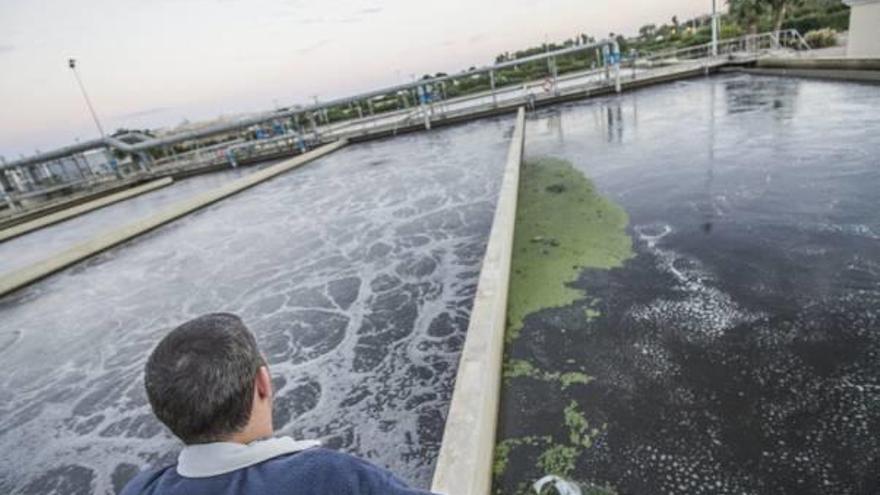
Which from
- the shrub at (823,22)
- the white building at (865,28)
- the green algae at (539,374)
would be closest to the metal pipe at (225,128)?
the white building at (865,28)

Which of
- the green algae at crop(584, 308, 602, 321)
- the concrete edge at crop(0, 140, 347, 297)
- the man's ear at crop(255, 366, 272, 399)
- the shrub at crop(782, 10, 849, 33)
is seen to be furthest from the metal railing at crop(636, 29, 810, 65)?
the man's ear at crop(255, 366, 272, 399)

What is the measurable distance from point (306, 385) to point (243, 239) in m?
5.52

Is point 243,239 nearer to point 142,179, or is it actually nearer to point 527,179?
point 527,179

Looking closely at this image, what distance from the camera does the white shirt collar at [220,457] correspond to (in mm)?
914

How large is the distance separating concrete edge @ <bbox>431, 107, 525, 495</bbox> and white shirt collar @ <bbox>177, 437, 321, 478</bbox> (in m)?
1.47

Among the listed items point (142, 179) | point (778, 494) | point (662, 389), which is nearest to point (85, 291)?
point (662, 389)

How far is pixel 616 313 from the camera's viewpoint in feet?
13.3

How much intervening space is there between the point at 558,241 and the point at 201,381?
5.28 m

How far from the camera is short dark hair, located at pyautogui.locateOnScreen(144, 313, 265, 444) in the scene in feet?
3.10

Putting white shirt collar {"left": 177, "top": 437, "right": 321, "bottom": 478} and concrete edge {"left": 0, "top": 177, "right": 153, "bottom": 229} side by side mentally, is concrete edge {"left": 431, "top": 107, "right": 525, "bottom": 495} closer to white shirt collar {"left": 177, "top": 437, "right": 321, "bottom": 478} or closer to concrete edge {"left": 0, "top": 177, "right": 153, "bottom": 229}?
white shirt collar {"left": 177, "top": 437, "right": 321, "bottom": 478}

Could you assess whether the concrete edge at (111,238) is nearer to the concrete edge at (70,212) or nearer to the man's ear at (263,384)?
the concrete edge at (70,212)

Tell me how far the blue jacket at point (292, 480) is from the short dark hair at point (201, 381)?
0.29ft

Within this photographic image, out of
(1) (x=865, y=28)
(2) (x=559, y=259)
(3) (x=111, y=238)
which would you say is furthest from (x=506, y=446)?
(1) (x=865, y=28)

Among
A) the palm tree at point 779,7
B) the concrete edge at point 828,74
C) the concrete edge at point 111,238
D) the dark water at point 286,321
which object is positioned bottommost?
the dark water at point 286,321
